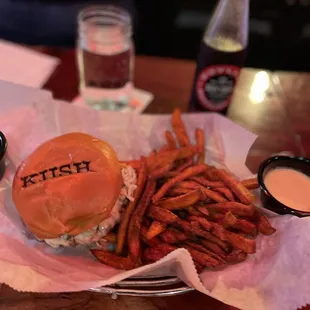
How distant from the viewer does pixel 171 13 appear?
7.72 ft

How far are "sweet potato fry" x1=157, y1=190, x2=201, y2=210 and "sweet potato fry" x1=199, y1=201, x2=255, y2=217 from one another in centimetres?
5

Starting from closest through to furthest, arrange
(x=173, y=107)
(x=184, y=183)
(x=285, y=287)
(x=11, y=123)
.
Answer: (x=285, y=287) < (x=184, y=183) < (x=11, y=123) < (x=173, y=107)

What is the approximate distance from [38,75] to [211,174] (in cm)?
68

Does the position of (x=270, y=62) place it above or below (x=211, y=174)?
below

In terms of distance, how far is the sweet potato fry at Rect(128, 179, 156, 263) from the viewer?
2.95 feet

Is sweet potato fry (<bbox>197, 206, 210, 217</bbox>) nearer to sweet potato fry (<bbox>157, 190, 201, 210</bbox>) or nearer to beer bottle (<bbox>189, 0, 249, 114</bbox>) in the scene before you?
sweet potato fry (<bbox>157, 190, 201, 210</bbox>)

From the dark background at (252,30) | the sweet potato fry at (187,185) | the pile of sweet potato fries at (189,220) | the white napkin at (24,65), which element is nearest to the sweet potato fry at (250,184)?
the pile of sweet potato fries at (189,220)

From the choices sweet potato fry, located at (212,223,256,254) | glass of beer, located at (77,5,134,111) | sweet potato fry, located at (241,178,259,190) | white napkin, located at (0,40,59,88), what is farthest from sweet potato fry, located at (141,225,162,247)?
white napkin, located at (0,40,59,88)

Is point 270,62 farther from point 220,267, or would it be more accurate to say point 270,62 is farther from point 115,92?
point 220,267

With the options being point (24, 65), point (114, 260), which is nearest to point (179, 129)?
point (114, 260)

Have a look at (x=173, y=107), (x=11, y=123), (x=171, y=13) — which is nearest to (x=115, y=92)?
(x=173, y=107)

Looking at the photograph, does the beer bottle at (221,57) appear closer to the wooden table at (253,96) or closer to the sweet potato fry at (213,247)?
the wooden table at (253,96)

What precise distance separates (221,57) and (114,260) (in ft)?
1.98

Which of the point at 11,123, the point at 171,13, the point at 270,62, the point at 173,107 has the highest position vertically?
the point at 11,123
